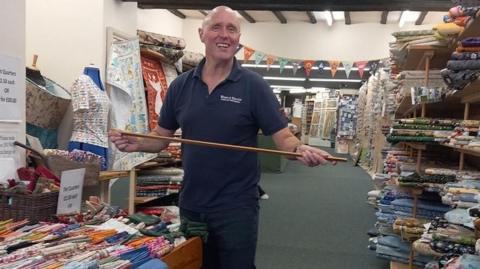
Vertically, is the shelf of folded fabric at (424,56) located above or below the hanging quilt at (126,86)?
above

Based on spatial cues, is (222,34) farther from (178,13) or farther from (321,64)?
(321,64)

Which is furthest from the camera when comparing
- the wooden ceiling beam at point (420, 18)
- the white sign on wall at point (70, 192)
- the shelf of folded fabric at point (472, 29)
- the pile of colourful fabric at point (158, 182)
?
the wooden ceiling beam at point (420, 18)

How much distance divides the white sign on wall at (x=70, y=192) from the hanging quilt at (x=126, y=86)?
7.18ft

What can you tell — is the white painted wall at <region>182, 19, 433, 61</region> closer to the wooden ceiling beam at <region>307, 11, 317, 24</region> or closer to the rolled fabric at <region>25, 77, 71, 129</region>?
the wooden ceiling beam at <region>307, 11, 317, 24</region>

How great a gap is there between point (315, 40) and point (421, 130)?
799 cm

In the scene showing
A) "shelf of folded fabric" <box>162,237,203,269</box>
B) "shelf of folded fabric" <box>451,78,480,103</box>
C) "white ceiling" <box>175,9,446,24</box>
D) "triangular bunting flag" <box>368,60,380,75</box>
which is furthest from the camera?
"triangular bunting flag" <box>368,60,380,75</box>

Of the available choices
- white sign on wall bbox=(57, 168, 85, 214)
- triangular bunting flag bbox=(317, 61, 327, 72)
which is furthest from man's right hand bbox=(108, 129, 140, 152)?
triangular bunting flag bbox=(317, 61, 327, 72)

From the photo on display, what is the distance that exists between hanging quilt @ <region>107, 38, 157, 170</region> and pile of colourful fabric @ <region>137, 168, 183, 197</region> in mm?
235

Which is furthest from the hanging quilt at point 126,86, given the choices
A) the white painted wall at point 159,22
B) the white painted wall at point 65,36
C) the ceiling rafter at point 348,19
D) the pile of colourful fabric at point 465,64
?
the ceiling rafter at point 348,19

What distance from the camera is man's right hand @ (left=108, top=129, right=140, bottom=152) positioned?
1.88 metres

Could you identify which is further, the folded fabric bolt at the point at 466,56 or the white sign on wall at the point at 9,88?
the folded fabric bolt at the point at 466,56

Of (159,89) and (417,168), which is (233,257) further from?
(159,89)

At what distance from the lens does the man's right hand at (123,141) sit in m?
1.88

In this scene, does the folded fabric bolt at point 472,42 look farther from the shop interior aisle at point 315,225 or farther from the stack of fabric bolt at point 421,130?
the shop interior aisle at point 315,225
